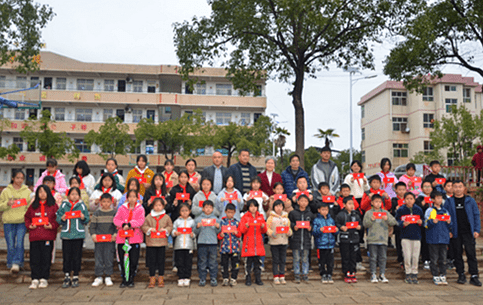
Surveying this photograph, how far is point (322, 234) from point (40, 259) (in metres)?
5.21

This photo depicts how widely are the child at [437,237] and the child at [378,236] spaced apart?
2.40 ft

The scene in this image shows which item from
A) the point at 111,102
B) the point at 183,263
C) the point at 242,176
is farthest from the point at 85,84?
the point at 183,263

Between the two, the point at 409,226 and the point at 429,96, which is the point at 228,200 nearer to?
the point at 409,226

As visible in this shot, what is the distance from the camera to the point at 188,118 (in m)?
34.2

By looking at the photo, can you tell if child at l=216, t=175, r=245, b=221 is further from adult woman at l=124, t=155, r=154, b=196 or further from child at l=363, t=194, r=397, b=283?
child at l=363, t=194, r=397, b=283

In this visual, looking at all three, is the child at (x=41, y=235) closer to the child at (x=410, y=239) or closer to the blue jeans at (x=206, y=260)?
the blue jeans at (x=206, y=260)

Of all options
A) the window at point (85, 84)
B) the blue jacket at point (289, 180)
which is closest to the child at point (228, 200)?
the blue jacket at point (289, 180)

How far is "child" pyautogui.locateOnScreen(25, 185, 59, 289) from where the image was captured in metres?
7.04

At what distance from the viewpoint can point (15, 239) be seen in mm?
7539

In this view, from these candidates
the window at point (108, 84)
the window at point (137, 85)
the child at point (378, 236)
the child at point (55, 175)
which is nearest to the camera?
the child at point (378, 236)

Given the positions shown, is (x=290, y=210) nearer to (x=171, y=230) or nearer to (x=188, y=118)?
(x=171, y=230)

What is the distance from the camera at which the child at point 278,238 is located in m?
7.29

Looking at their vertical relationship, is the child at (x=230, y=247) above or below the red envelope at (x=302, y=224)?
below

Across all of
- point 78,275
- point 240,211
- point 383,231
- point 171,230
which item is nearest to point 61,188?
point 78,275
